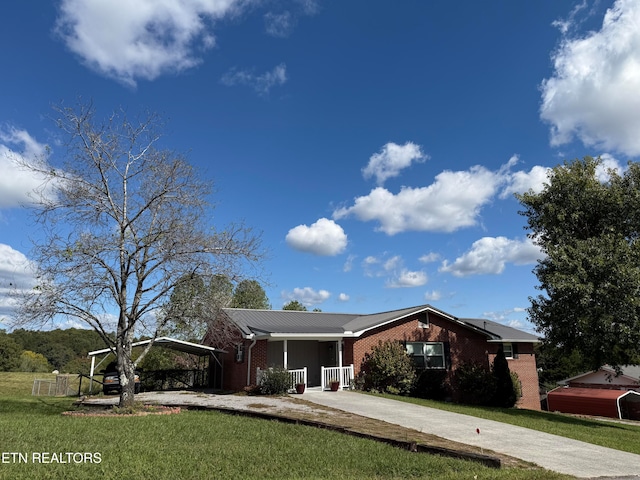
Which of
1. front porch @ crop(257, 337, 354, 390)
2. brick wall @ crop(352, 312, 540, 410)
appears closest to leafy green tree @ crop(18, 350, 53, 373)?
front porch @ crop(257, 337, 354, 390)

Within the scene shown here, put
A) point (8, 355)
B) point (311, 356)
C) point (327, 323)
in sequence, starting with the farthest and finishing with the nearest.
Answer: point (8, 355) < point (327, 323) < point (311, 356)

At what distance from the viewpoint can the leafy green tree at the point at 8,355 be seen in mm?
50656

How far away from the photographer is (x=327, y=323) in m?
23.5

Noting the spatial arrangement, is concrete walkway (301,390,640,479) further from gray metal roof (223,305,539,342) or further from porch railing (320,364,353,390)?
gray metal roof (223,305,539,342)

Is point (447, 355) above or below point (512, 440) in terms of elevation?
above

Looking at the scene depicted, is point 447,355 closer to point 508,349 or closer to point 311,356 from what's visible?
point 508,349

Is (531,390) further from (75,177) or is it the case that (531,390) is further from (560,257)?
(75,177)

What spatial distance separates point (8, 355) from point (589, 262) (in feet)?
194

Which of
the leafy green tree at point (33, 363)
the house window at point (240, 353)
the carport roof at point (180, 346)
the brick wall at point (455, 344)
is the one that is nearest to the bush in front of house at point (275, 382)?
the house window at point (240, 353)

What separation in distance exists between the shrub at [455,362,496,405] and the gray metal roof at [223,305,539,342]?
8.27 feet

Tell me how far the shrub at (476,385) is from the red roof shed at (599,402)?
39.0 ft

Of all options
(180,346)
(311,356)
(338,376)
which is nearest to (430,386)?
(338,376)

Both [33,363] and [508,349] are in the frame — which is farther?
[33,363]

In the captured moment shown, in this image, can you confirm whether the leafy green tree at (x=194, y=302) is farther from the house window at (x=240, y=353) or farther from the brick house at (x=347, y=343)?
the house window at (x=240, y=353)
